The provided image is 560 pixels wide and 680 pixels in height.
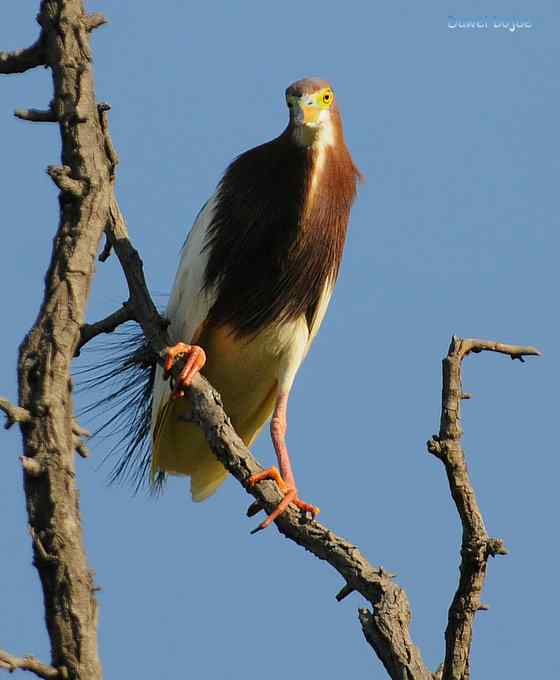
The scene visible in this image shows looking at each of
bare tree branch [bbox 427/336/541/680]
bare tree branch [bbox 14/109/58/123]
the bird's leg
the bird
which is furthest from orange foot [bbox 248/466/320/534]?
bare tree branch [bbox 14/109/58/123]

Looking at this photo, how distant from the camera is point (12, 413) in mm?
2699

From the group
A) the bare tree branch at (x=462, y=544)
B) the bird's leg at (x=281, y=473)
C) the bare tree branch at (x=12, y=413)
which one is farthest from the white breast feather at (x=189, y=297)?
the bare tree branch at (x=12, y=413)

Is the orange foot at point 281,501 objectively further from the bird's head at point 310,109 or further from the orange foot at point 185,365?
the bird's head at point 310,109

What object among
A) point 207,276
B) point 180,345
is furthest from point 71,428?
point 207,276

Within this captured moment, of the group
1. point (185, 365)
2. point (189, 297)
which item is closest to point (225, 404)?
point (189, 297)

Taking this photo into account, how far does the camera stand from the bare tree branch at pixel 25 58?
3.41 metres

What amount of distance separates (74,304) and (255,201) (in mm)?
1602

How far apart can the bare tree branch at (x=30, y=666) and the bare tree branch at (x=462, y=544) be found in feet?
3.40

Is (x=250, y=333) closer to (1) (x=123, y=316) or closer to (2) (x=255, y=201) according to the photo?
(2) (x=255, y=201)

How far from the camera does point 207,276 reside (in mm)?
4508

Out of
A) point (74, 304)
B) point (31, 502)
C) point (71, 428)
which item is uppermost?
point (74, 304)

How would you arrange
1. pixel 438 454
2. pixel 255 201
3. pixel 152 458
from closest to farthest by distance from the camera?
pixel 438 454 → pixel 255 201 → pixel 152 458

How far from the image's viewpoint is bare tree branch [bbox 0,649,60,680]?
98.8 inches

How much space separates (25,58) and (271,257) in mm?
1346
